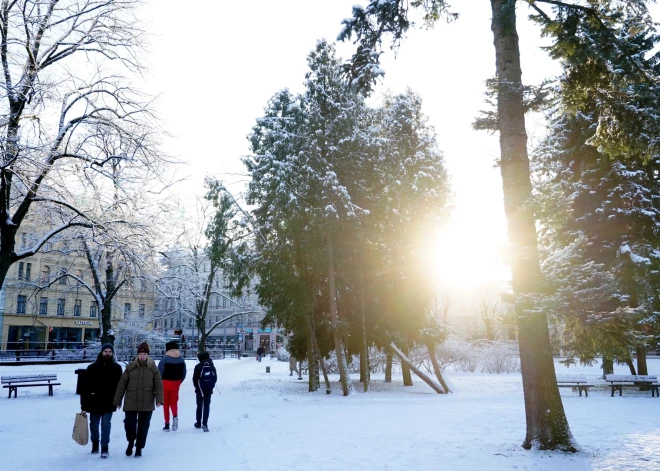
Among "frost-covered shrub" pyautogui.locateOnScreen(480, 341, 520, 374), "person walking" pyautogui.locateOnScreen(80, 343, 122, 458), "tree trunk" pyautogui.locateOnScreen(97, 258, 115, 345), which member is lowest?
"frost-covered shrub" pyautogui.locateOnScreen(480, 341, 520, 374)

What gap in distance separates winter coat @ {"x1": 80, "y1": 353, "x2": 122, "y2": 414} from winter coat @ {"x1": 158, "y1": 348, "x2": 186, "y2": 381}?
2366 mm

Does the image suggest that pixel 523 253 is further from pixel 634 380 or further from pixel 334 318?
pixel 634 380

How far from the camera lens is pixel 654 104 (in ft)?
29.0

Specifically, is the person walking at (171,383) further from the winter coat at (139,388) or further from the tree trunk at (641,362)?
the tree trunk at (641,362)

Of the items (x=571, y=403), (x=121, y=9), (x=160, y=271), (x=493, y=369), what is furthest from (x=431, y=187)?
(x=493, y=369)

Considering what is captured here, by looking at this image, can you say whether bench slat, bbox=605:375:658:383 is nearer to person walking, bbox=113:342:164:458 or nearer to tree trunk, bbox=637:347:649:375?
tree trunk, bbox=637:347:649:375

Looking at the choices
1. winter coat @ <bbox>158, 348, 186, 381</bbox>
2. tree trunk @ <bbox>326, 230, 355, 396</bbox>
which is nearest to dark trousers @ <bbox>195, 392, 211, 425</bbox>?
winter coat @ <bbox>158, 348, 186, 381</bbox>

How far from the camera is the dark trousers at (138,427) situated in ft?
27.7

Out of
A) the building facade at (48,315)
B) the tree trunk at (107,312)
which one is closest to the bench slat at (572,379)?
the tree trunk at (107,312)

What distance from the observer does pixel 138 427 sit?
8633mm

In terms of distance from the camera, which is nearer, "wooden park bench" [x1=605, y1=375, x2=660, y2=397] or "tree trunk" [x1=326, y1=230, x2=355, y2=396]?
"wooden park bench" [x1=605, y1=375, x2=660, y2=397]

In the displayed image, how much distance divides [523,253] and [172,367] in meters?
7.68

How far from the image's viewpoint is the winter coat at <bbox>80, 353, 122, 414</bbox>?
8594mm

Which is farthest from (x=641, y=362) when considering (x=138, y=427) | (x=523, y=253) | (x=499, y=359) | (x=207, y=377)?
(x=138, y=427)
